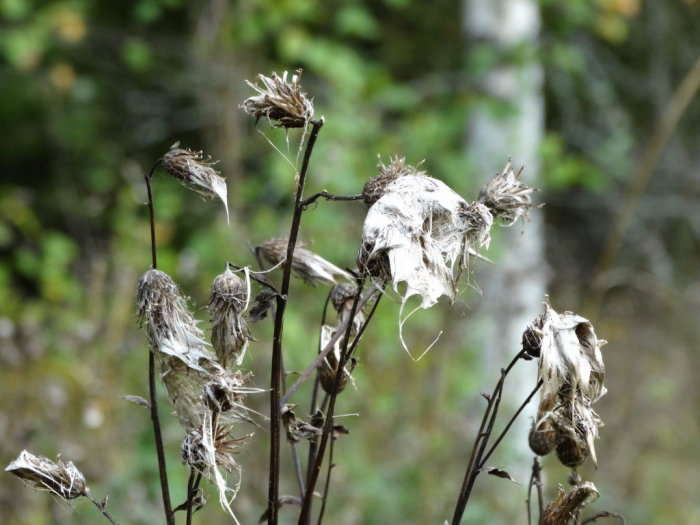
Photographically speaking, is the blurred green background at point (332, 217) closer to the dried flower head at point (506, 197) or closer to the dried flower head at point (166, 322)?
the dried flower head at point (166, 322)

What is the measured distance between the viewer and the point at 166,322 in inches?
44.0

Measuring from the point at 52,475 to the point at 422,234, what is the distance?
569 millimetres

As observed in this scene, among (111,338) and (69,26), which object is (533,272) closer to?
(111,338)

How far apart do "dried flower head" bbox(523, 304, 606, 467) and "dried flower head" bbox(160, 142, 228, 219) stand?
430 millimetres

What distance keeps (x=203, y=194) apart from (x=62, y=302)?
542 centimetres

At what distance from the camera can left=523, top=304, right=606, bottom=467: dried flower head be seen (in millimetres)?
1035

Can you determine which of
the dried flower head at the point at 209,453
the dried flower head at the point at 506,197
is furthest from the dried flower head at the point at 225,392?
the dried flower head at the point at 506,197

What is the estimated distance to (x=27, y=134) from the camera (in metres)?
7.93

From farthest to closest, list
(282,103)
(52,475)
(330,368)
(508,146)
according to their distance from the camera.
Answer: (508,146)
(330,368)
(52,475)
(282,103)

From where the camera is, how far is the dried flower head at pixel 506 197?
3.92ft

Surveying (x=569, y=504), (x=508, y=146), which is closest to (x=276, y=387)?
(x=569, y=504)

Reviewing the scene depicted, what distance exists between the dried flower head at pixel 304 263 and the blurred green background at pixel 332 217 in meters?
0.20

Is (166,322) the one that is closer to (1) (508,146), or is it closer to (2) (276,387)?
(2) (276,387)

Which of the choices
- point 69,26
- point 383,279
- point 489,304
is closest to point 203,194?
point 383,279
